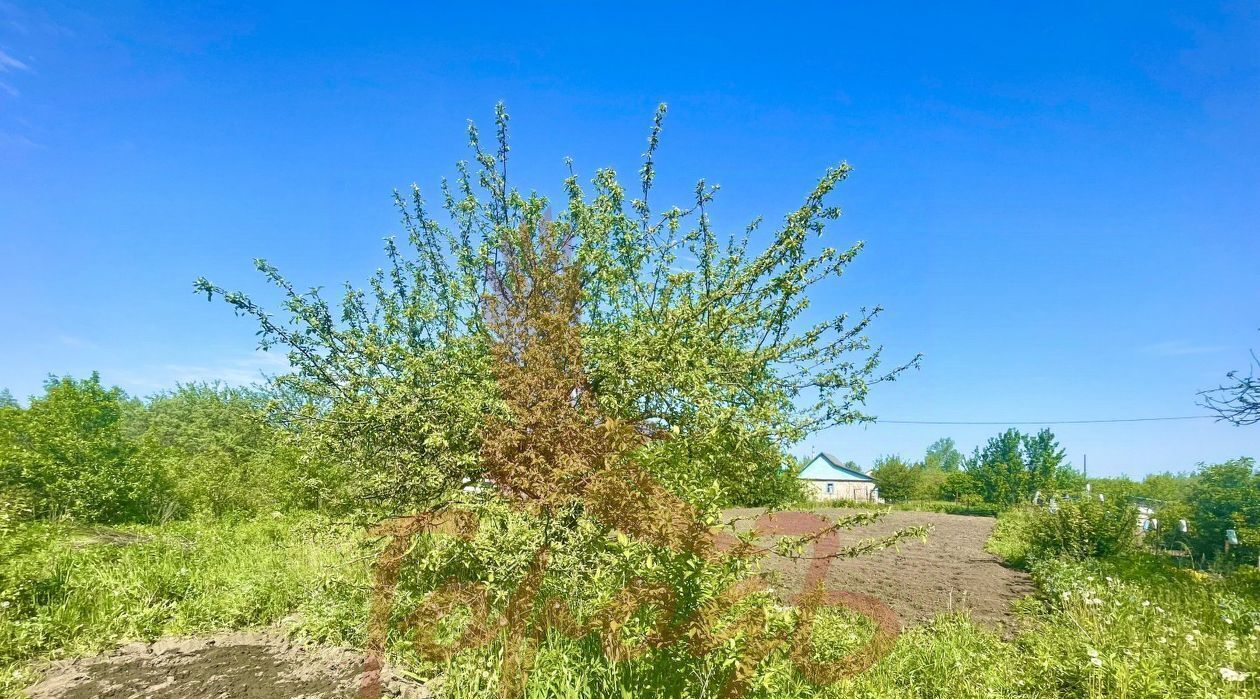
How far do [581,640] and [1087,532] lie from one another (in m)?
12.0

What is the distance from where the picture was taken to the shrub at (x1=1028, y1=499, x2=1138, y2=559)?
11461 mm

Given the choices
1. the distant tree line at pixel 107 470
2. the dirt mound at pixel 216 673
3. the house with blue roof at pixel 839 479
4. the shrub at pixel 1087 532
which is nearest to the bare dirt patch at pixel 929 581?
the shrub at pixel 1087 532

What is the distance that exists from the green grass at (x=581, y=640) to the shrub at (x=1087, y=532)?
3.74 meters

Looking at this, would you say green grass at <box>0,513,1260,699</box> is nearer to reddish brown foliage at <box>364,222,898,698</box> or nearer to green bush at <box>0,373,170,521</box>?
reddish brown foliage at <box>364,222,898,698</box>

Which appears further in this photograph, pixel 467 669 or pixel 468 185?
pixel 468 185

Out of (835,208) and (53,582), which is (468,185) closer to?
(835,208)

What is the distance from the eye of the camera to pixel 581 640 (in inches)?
171

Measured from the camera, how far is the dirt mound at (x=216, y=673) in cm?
416

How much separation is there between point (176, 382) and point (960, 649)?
6380cm

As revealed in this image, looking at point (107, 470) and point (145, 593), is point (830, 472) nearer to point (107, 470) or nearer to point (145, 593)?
point (107, 470)

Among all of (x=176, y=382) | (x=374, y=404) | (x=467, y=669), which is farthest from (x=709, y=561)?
(x=176, y=382)

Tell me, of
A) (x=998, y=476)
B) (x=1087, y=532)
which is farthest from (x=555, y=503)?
(x=998, y=476)

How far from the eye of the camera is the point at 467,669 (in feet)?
13.5

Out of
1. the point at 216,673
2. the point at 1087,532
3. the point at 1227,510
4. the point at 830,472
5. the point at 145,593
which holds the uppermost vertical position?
the point at 830,472
